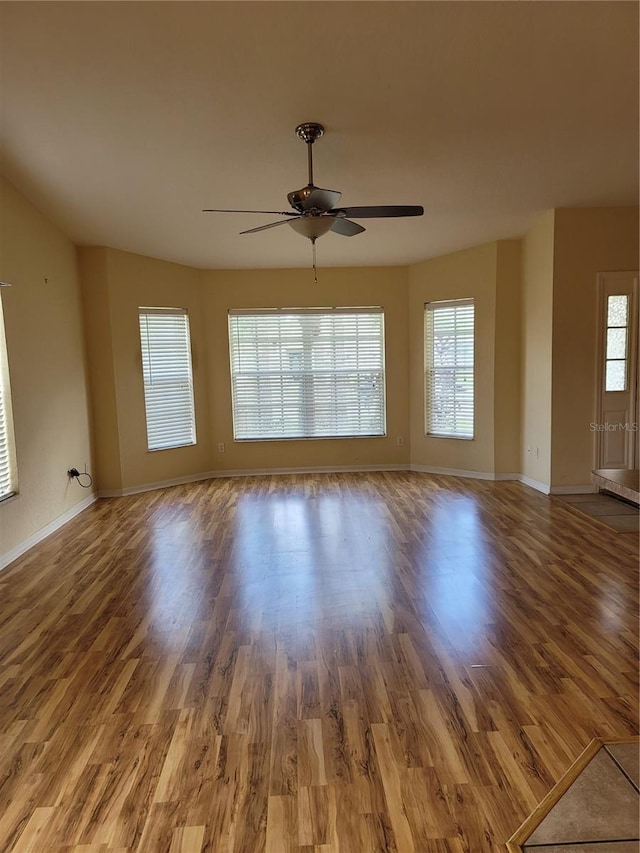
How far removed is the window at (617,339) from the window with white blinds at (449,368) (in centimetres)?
150

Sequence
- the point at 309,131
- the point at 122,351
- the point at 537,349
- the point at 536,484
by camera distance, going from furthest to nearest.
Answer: the point at 122,351, the point at 536,484, the point at 537,349, the point at 309,131

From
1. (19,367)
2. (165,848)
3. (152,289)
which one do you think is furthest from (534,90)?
(152,289)

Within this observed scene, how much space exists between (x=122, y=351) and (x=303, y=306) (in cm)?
235

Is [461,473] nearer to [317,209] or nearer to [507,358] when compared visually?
[507,358]

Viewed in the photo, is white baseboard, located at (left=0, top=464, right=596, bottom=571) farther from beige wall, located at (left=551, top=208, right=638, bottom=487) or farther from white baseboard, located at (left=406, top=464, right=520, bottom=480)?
beige wall, located at (left=551, top=208, right=638, bottom=487)

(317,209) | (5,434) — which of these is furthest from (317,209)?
(5,434)

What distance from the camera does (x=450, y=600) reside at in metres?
3.06

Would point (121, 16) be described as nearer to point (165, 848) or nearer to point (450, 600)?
point (165, 848)

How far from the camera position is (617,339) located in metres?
5.06

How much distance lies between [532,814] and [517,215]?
4.80 m

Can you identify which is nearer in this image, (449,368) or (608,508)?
(608,508)

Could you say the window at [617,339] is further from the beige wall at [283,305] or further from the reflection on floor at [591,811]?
the reflection on floor at [591,811]

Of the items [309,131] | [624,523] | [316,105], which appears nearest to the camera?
[316,105]

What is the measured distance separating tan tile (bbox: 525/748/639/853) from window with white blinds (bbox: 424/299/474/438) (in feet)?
15.5
